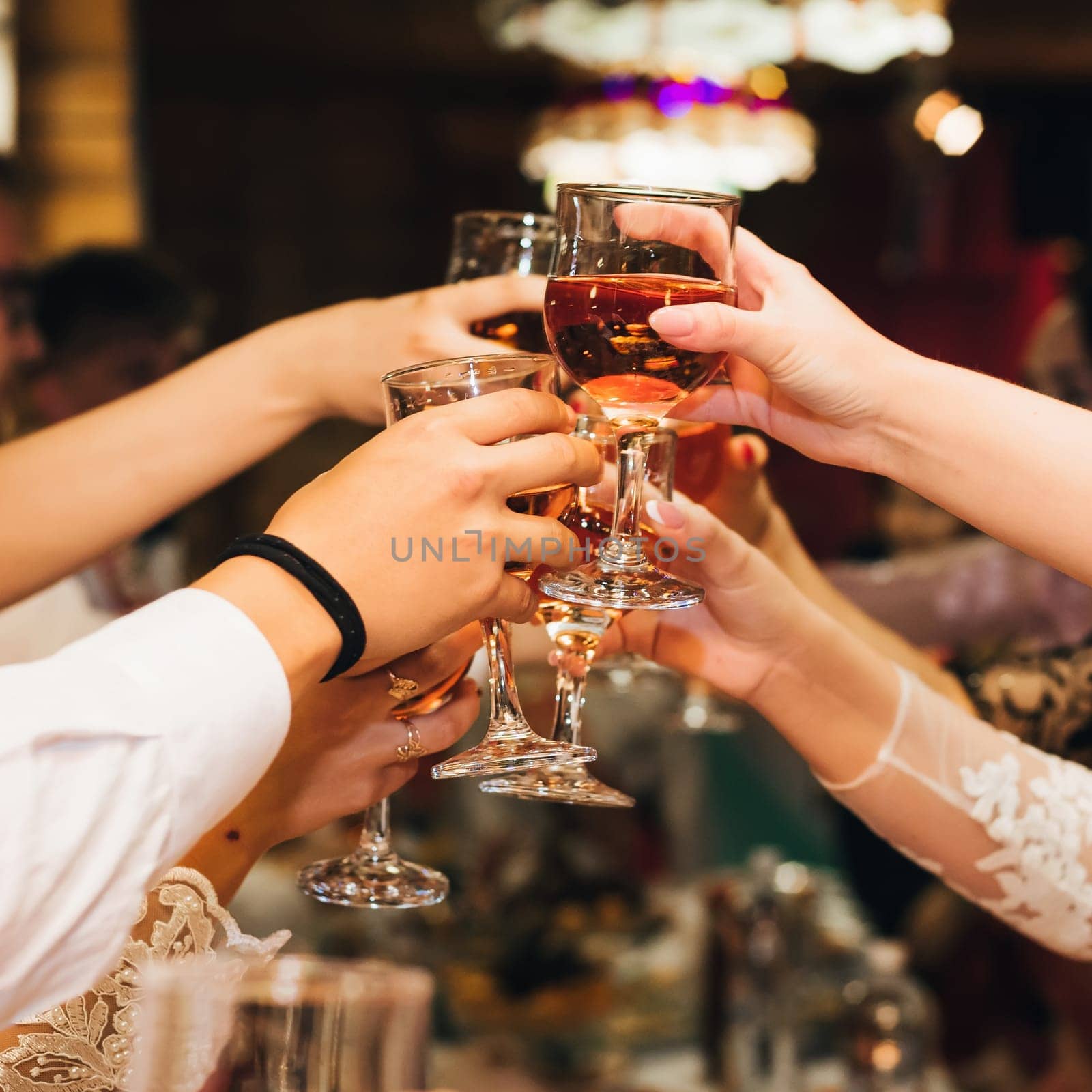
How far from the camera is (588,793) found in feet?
3.35

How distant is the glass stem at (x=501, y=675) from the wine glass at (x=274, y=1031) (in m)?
0.43

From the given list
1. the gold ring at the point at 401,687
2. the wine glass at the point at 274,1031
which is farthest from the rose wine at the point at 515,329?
the wine glass at the point at 274,1031

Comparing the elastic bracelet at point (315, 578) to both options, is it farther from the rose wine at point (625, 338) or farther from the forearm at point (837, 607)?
the forearm at point (837, 607)

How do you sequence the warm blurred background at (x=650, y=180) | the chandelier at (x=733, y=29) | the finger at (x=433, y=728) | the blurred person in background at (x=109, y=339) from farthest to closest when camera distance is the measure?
the chandelier at (x=733, y=29), the blurred person in background at (x=109, y=339), the warm blurred background at (x=650, y=180), the finger at (x=433, y=728)

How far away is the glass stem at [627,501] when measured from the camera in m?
0.99

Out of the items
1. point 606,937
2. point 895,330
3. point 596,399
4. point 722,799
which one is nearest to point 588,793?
point 596,399

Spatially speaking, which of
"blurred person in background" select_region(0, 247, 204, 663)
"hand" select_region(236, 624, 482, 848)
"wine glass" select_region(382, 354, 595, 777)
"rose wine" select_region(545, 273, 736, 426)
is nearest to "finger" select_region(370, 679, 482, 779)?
"hand" select_region(236, 624, 482, 848)

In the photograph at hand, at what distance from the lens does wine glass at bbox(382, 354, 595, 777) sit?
926mm

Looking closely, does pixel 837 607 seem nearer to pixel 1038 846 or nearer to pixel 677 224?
pixel 1038 846

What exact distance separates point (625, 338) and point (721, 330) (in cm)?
7

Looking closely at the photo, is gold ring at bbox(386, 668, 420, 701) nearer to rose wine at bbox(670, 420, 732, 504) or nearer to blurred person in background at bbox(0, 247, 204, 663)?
rose wine at bbox(670, 420, 732, 504)

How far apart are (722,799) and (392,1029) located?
11.8 ft

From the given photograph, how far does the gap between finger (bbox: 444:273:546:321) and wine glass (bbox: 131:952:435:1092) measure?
2.53 feet

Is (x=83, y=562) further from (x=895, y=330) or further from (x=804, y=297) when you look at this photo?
(x=895, y=330)
